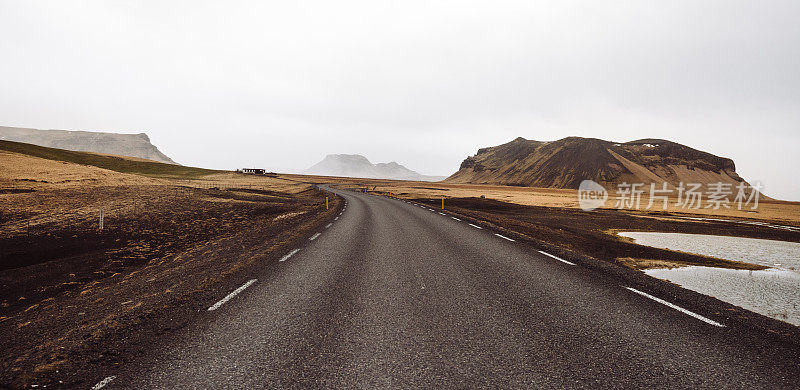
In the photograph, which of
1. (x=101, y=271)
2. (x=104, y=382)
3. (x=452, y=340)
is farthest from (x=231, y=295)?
(x=101, y=271)

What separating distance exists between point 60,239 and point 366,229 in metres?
11.4

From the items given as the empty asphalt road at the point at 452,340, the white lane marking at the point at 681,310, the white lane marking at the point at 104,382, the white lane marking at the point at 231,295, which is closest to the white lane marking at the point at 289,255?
the empty asphalt road at the point at 452,340

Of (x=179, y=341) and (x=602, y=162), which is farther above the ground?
(x=602, y=162)

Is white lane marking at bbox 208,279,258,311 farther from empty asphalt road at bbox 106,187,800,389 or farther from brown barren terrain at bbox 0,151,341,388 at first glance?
brown barren terrain at bbox 0,151,341,388

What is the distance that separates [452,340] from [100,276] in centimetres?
934

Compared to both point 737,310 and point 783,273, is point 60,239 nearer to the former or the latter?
point 737,310

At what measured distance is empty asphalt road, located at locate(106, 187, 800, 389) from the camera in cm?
323

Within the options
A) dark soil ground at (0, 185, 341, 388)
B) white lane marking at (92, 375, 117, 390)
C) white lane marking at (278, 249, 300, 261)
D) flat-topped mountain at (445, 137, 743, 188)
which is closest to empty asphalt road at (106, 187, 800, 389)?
white lane marking at (92, 375, 117, 390)

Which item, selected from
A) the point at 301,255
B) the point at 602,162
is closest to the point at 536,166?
the point at 602,162

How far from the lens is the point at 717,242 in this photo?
16.3m

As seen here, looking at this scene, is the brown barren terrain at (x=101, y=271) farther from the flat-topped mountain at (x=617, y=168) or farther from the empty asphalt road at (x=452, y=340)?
the flat-topped mountain at (x=617, y=168)

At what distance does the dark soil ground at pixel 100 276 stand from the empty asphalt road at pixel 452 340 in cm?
70

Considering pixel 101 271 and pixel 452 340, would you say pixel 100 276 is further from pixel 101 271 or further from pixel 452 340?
pixel 452 340

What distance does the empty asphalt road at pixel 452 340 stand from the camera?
3229 mm
